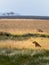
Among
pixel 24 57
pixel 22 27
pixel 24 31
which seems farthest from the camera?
pixel 22 27

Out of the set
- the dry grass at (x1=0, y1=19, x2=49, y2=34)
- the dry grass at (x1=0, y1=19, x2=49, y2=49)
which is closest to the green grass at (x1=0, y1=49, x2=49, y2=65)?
the dry grass at (x1=0, y1=19, x2=49, y2=49)

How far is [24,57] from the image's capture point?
21.7 metres

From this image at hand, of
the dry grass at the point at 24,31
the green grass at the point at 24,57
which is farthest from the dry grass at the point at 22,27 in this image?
the green grass at the point at 24,57

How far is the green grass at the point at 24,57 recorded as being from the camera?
19.5m

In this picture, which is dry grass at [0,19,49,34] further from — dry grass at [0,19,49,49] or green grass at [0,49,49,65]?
green grass at [0,49,49,65]

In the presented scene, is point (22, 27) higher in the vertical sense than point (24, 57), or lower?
lower

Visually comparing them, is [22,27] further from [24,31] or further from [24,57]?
[24,57]

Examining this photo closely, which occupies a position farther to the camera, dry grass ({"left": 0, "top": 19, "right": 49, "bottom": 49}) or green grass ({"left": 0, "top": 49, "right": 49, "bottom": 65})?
dry grass ({"left": 0, "top": 19, "right": 49, "bottom": 49})

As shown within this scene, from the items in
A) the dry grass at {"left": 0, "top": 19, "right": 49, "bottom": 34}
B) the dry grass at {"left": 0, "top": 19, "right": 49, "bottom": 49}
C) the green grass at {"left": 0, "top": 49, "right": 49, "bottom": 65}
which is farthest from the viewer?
the dry grass at {"left": 0, "top": 19, "right": 49, "bottom": 34}

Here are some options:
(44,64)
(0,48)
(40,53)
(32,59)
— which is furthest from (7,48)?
(44,64)

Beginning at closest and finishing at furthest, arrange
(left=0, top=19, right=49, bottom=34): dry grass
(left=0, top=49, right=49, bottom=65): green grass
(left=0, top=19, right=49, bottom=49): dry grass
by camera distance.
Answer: (left=0, top=49, right=49, bottom=65): green grass < (left=0, top=19, right=49, bottom=49): dry grass < (left=0, top=19, right=49, bottom=34): dry grass

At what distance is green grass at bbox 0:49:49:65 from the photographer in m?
19.5

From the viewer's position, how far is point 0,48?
83.9 ft

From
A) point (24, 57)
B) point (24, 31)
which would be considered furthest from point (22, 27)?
point (24, 57)
